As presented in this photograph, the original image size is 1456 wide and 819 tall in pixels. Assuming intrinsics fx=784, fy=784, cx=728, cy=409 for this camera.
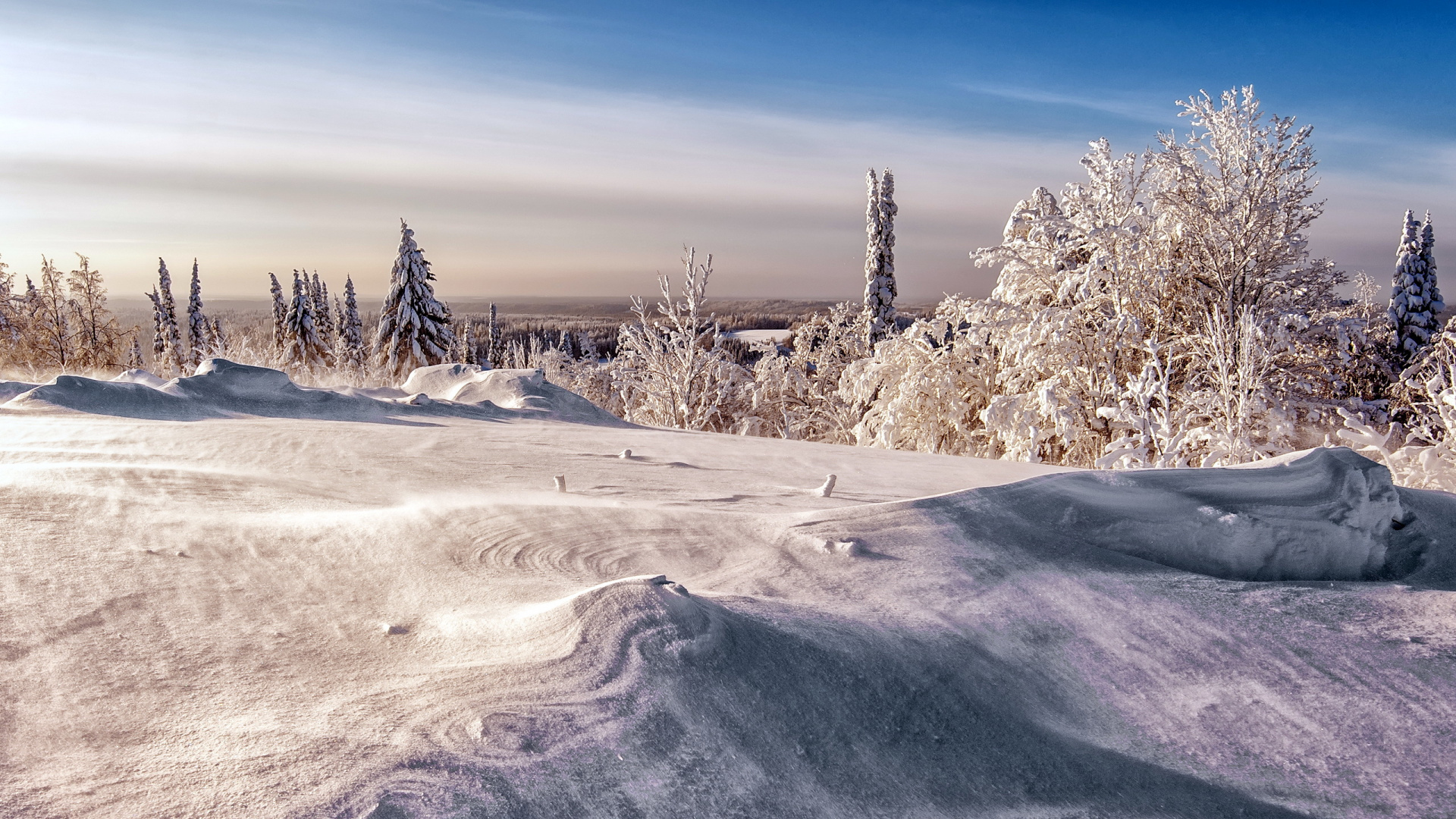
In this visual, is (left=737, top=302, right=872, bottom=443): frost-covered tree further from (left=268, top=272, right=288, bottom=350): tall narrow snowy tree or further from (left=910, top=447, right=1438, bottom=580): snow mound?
(left=268, top=272, right=288, bottom=350): tall narrow snowy tree

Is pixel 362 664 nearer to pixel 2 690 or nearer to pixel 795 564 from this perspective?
pixel 2 690

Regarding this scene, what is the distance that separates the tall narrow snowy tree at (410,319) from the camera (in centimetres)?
3253

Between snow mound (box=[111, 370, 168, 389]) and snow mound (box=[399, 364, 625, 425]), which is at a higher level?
snow mound (box=[111, 370, 168, 389])

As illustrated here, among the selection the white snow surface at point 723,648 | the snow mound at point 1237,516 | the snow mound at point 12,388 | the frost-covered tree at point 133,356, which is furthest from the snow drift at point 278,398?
the frost-covered tree at point 133,356

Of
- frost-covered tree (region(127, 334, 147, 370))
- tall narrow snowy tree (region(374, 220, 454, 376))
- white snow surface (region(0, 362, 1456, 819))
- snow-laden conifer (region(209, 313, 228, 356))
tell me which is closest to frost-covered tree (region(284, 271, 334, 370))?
snow-laden conifer (region(209, 313, 228, 356))

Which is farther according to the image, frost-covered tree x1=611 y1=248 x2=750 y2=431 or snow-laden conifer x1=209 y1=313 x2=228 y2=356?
snow-laden conifer x1=209 y1=313 x2=228 y2=356

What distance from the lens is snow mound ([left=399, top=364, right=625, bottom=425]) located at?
20.6 feet

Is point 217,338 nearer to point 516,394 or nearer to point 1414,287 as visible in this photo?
point 516,394

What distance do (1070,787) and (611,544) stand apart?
1.37 metres

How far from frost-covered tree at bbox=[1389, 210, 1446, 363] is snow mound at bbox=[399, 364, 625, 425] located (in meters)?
31.2

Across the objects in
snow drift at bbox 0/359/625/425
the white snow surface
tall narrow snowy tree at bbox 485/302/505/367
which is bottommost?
tall narrow snowy tree at bbox 485/302/505/367

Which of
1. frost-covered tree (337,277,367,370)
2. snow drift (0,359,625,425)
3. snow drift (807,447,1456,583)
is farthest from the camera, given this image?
frost-covered tree (337,277,367,370)

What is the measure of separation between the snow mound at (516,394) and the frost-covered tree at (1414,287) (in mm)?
31233

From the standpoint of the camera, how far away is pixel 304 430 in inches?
159
